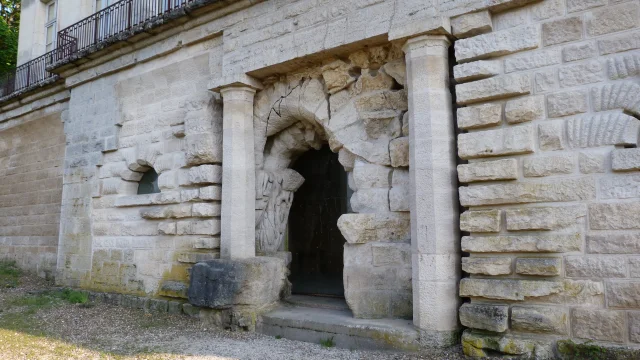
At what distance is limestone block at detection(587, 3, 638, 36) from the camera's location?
12.5 ft

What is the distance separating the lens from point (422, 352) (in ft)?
14.0

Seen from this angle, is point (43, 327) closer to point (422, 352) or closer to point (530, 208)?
point (422, 352)

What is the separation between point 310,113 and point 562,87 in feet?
9.40

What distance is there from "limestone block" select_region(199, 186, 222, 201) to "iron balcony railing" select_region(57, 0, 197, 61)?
3037 mm

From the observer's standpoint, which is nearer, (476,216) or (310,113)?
(476,216)

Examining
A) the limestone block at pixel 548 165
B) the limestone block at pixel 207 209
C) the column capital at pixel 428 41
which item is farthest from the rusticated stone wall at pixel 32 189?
the limestone block at pixel 548 165

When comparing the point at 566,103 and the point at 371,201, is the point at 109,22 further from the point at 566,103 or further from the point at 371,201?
the point at 566,103

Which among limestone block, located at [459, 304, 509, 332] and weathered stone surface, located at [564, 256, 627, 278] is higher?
weathered stone surface, located at [564, 256, 627, 278]

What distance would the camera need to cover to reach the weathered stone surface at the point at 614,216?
3662mm

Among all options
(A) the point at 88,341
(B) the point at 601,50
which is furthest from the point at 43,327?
(B) the point at 601,50

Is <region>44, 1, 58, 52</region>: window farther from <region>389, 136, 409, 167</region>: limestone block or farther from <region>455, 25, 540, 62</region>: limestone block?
<region>455, 25, 540, 62</region>: limestone block

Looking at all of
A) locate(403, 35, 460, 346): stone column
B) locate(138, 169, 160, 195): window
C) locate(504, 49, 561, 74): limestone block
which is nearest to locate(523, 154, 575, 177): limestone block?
locate(403, 35, 460, 346): stone column

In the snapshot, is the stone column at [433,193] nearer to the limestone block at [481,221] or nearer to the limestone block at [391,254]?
the limestone block at [481,221]

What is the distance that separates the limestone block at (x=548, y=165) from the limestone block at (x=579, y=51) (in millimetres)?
834
